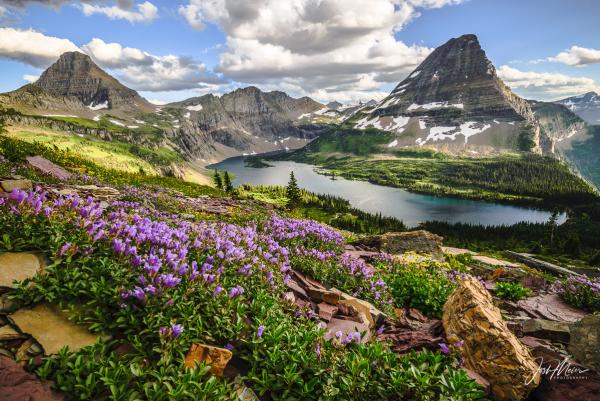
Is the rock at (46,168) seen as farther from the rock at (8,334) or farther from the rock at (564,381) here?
the rock at (564,381)

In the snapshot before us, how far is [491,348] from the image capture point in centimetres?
640

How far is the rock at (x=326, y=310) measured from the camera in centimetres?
769

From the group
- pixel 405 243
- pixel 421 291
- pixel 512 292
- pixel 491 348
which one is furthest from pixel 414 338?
pixel 405 243

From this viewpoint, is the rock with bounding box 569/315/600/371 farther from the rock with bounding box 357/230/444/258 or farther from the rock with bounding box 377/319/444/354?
the rock with bounding box 357/230/444/258

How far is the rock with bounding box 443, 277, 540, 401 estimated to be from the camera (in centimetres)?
599

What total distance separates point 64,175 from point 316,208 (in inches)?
4826

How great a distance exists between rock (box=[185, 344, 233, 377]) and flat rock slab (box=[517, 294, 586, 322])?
11.6 metres

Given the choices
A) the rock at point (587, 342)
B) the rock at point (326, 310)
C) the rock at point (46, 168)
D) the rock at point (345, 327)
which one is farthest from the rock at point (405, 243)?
the rock at point (46, 168)

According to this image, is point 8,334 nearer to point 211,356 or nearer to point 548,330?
point 211,356

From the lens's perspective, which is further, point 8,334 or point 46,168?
point 46,168

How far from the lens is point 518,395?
19.3 ft

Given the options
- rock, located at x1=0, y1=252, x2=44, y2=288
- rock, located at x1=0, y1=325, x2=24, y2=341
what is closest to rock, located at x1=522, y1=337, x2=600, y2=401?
rock, located at x1=0, y1=325, x2=24, y2=341

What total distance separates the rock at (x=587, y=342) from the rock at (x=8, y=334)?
10359mm

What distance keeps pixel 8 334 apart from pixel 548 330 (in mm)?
11621
